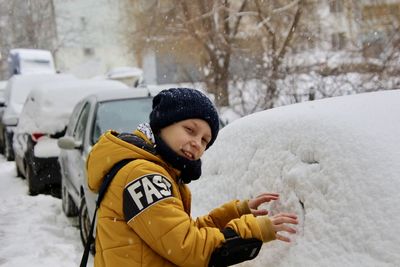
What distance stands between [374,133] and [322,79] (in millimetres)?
8009

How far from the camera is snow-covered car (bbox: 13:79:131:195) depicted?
7.38m

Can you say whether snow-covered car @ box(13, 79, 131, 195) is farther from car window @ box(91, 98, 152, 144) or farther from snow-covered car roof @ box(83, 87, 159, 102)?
car window @ box(91, 98, 152, 144)

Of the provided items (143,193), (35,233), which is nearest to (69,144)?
(35,233)

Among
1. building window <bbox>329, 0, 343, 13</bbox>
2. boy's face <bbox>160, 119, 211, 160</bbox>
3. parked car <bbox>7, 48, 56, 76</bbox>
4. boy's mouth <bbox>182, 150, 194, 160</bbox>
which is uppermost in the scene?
building window <bbox>329, 0, 343, 13</bbox>

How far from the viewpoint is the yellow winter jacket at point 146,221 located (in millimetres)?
1742

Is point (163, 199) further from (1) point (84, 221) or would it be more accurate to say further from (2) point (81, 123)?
(2) point (81, 123)

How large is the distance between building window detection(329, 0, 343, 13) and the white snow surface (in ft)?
37.4

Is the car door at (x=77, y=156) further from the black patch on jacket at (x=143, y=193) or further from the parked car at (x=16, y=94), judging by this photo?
the parked car at (x=16, y=94)

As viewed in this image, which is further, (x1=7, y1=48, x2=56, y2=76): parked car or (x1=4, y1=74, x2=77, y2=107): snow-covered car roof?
(x1=7, y1=48, x2=56, y2=76): parked car

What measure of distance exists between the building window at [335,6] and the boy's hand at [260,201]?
40.2 ft

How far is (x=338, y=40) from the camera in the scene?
13375 millimetres

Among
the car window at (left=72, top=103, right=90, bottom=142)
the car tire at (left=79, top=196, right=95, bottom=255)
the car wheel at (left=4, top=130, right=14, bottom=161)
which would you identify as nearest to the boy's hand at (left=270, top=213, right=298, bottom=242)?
the car tire at (left=79, top=196, right=95, bottom=255)

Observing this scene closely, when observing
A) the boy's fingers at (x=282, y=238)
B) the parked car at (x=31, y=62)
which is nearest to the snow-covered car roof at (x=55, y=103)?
the boy's fingers at (x=282, y=238)

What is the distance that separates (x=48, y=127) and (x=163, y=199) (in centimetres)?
607
